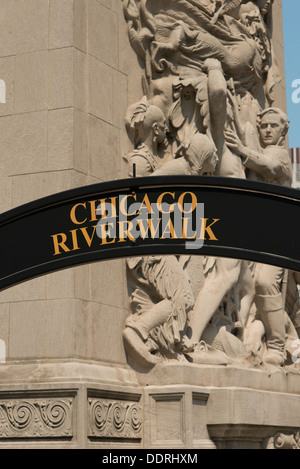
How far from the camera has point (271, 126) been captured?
15484mm

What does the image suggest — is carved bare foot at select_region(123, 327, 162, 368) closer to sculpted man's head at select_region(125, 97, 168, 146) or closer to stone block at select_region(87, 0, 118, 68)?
sculpted man's head at select_region(125, 97, 168, 146)

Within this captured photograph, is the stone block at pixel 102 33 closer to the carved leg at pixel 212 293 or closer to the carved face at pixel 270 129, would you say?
the carved leg at pixel 212 293

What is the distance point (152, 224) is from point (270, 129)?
9.31 meters

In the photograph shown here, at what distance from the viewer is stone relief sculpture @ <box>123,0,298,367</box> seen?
1256cm

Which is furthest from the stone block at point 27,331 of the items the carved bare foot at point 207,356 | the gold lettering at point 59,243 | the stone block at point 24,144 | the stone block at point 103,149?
the gold lettering at point 59,243

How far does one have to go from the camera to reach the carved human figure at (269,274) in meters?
14.5

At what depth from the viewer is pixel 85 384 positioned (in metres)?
10.9

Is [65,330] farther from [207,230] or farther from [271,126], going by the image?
[271,126]

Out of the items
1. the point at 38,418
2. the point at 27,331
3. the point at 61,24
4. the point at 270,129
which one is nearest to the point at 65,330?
the point at 27,331

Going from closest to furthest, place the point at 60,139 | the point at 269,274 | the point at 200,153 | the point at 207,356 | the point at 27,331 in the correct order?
1. the point at 27,331
2. the point at 60,139
3. the point at 207,356
4. the point at 200,153
5. the point at 269,274

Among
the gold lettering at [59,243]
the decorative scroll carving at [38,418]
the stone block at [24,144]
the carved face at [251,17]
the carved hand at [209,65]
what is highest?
the carved face at [251,17]

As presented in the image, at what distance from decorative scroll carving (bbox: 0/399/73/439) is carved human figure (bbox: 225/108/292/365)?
4.41m

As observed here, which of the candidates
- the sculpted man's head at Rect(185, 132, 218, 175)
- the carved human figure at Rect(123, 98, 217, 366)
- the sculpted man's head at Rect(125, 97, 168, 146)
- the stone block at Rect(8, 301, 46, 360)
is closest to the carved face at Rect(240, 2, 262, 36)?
the sculpted man's head at Rect(185, 132, 218, 175)
